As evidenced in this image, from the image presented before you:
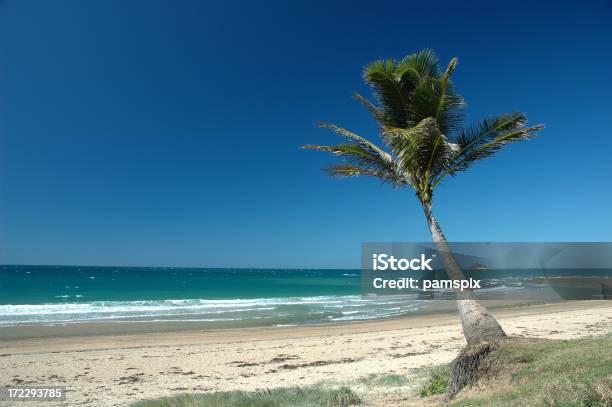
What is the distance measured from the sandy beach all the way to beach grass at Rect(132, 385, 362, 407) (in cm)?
173

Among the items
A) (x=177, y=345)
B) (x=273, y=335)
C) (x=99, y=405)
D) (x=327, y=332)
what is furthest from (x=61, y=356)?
(x=327, y=332)

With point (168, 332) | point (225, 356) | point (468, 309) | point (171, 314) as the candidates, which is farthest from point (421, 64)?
point (171, 314)

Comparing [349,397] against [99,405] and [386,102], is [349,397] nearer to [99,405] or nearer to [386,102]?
[99,405]

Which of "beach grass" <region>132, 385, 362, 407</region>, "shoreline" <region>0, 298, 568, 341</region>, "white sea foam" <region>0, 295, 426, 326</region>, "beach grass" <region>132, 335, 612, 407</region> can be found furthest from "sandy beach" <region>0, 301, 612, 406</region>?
"white sea foam" <region>0, 295, 426, 326</region>

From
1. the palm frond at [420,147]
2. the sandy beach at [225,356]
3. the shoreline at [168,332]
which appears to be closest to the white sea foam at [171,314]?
the shoreline at [168,332]

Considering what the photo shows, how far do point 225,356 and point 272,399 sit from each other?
21.1 feet

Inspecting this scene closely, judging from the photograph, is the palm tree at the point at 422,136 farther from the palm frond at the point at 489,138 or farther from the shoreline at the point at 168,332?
the shoreline at the point at 168,332

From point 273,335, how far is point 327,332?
2.49 meters

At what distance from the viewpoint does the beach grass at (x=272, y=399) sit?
6469 millimetres

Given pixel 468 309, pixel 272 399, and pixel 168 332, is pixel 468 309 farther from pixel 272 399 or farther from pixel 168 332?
pixel 168 332

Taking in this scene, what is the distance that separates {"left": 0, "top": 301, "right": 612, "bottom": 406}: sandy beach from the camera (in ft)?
31.4

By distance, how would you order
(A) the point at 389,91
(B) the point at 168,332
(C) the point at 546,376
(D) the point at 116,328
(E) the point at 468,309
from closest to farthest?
(C) the point at 546,376, (E) the point at 468,309, (A) the point at 389,91, (B) the point at 168,332, (D) the point at 116,328

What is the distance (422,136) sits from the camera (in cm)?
772

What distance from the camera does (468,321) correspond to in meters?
7.25
